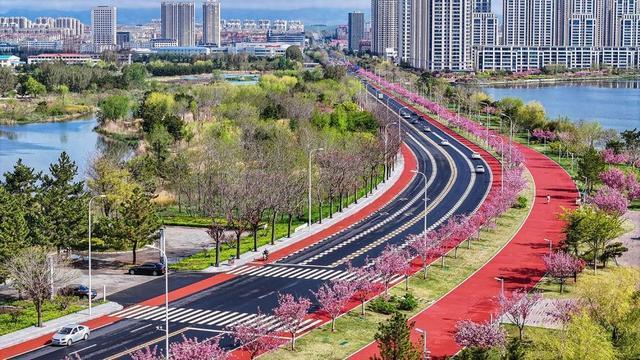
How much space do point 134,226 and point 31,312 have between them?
8.98 m

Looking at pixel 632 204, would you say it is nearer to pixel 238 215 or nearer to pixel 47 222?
pixel 238 215

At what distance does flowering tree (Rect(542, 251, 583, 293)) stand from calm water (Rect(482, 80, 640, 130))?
8003cm

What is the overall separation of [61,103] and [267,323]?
4100 inches

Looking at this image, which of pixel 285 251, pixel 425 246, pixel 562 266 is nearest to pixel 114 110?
pixel 285 251

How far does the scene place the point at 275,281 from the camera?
4012 cm

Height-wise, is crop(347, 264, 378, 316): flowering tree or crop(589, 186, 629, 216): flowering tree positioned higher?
crop(589, 186, 629, 216): flowering tree

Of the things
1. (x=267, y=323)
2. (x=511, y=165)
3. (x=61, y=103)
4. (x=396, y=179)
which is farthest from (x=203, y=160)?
(x=61, y=103)

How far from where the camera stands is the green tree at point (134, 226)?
1706 inches

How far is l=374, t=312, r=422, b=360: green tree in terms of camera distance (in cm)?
2617

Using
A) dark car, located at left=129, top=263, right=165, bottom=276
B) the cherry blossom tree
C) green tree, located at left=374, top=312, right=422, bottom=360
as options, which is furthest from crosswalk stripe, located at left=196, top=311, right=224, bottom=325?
green tree, located at left=374, top=312, right=422, bottom=360

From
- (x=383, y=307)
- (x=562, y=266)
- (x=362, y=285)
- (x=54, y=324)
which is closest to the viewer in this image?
(x=54, y=324)

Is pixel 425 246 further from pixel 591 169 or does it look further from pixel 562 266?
pixel 591 169

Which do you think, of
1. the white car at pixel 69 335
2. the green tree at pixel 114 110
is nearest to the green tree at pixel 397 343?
the white car at pixel 69 335

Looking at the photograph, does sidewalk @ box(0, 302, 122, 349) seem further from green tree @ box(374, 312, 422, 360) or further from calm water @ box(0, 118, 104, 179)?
calm water @ box(0, 118, 104, 179)
